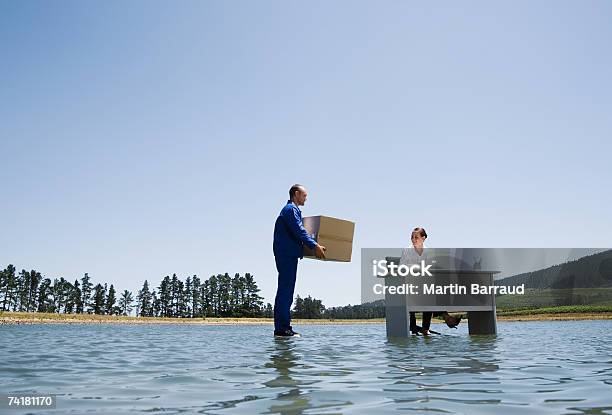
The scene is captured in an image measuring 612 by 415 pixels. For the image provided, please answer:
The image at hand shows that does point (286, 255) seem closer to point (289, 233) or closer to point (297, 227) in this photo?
point (289, 233)

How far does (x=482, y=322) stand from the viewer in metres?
11.6

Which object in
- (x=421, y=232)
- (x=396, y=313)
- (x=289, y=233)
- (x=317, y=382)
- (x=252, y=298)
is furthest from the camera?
(x=252, y=298)

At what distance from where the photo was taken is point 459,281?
35.2 feet

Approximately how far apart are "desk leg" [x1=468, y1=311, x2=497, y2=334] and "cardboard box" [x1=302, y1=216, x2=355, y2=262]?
12.1ft

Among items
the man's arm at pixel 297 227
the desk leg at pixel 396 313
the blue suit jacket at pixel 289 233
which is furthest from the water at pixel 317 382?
the desk leg at pixel 396 313

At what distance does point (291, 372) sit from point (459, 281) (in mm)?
6885

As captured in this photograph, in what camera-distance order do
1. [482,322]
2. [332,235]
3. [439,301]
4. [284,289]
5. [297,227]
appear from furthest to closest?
[482,322] → [439,301] → [332,235] → [284,289] → [297,227]

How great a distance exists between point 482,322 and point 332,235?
170 inches

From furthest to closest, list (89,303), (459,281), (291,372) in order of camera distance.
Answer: (89,303), (459,281), (291,372)

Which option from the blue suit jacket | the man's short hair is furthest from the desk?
the man's short hair

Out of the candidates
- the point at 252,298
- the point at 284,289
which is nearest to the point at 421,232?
the point at 284,289

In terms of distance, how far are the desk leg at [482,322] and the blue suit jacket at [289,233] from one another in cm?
462

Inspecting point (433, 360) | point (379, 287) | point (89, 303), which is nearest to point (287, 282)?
point (379, 287)

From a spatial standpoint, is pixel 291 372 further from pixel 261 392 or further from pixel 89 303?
pixel 89 303
